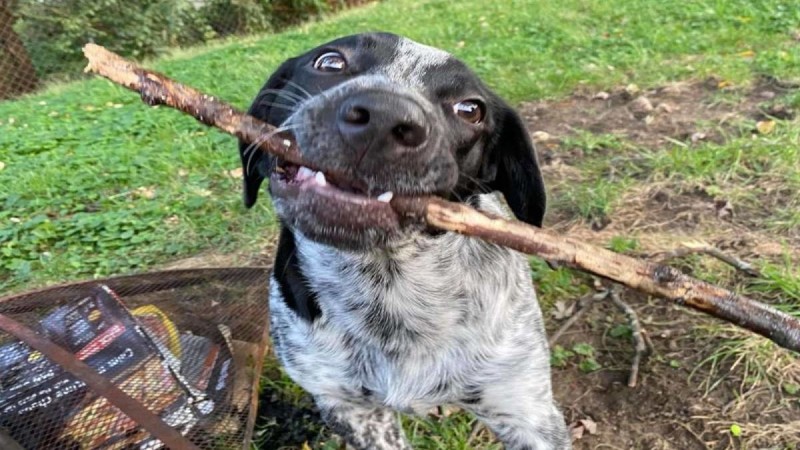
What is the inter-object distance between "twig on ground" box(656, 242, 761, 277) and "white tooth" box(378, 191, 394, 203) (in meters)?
1.98

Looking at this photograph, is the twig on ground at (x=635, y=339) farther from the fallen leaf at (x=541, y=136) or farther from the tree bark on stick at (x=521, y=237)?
the fallen leaf at (x=541, y=136)

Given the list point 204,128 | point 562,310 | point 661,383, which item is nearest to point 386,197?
point 661,383

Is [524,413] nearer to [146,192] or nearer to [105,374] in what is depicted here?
[105,374]

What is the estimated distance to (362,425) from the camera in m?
2.73

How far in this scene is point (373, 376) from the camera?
2.46 metres

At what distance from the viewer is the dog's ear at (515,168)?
8.02 ft

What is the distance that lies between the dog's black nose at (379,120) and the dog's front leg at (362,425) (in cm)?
134

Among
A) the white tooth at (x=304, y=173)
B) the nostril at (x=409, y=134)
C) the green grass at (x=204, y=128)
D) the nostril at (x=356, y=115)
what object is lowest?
the green grass at (x=204, y=128)

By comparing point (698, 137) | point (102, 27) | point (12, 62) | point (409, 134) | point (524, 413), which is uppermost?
point (409, 134)

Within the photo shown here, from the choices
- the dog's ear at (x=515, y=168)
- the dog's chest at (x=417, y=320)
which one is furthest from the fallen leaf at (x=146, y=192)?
the dog's ear at (x=515, y=168)

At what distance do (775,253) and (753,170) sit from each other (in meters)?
0.86

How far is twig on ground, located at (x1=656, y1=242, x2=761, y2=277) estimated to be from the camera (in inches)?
129

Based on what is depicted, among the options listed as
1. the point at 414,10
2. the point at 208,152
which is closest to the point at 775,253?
the point at 208,152

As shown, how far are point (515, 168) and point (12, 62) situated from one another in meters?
12.5
